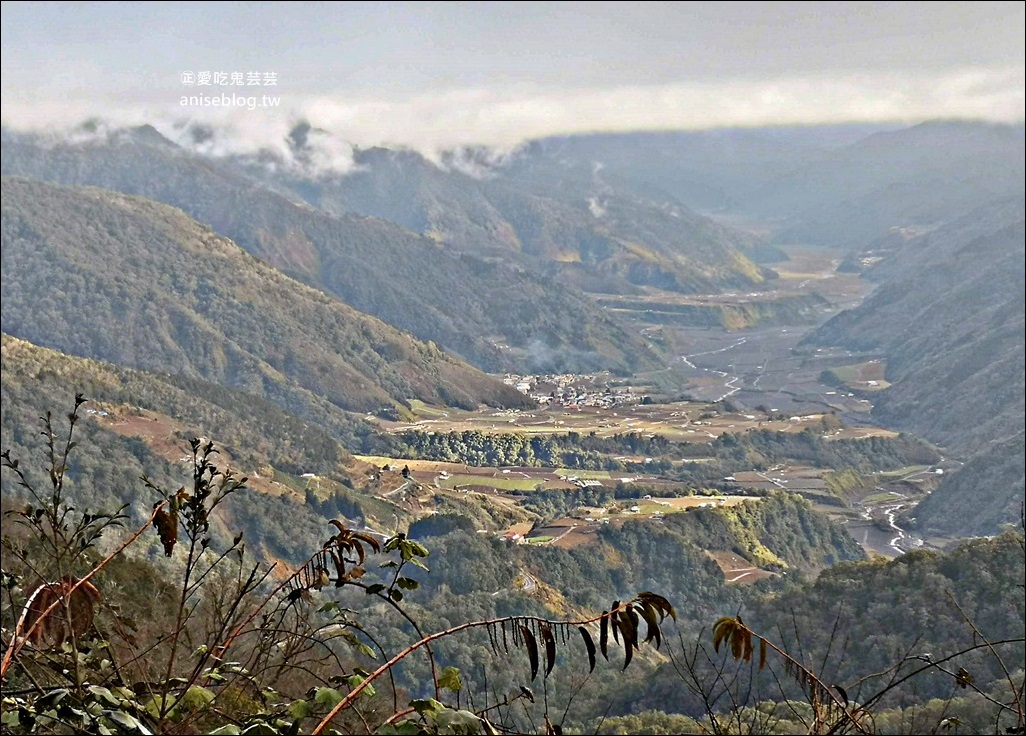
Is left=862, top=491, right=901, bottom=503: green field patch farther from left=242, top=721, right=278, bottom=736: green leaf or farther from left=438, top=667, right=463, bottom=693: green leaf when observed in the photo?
left=242, top=721, right=278, bottom=736: green leaf

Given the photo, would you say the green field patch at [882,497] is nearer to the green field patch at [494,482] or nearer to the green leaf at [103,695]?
the green field patch at [494,482]

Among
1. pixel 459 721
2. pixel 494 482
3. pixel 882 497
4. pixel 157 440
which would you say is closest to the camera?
pixel 459 721

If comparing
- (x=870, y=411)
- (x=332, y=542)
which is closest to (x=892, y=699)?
(x=332, y=542)

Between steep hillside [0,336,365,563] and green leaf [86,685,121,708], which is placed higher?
green leaf [86,685,121,708]

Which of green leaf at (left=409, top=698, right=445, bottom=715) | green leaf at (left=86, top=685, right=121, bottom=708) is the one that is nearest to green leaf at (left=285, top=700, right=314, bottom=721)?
green leaf at (left=409, top=698, right=445, bottom=715)

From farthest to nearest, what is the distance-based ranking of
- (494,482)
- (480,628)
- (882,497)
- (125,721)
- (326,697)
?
(882,497), (494,482), (480,628), (326,697), (125,721)

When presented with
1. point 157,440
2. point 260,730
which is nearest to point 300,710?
point 260,730

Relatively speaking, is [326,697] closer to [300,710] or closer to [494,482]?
[300,710]

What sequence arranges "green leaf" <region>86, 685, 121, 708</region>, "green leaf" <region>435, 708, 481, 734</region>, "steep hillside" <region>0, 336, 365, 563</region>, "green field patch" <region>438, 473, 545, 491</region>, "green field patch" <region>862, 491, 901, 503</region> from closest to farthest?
"green leaf" <region>435, 708, 481, 734</region>, "green leaf" <region>86, 685, 121, 708</region>, "steep hillside" <region>0, 336, 365, 563</region>, "green field patch" <region>438, 473, 545, 491</region>, "green field patch" <region>862, 491, 901, 503</region>

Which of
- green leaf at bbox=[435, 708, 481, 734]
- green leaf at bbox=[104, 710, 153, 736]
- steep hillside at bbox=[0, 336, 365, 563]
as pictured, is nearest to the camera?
green leaf at bbox=[104, 710, 153, 736]

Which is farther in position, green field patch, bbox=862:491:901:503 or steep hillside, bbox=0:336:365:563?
green field patch, bbox=862:491:901:503

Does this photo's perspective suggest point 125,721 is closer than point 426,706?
Yes

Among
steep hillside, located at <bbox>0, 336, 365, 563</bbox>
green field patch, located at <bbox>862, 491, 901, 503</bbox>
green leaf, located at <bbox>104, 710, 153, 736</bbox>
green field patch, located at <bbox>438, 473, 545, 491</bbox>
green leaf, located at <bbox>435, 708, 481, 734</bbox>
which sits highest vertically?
green leaf, located at <bbox>104, 710, 153, 736</bbox>
